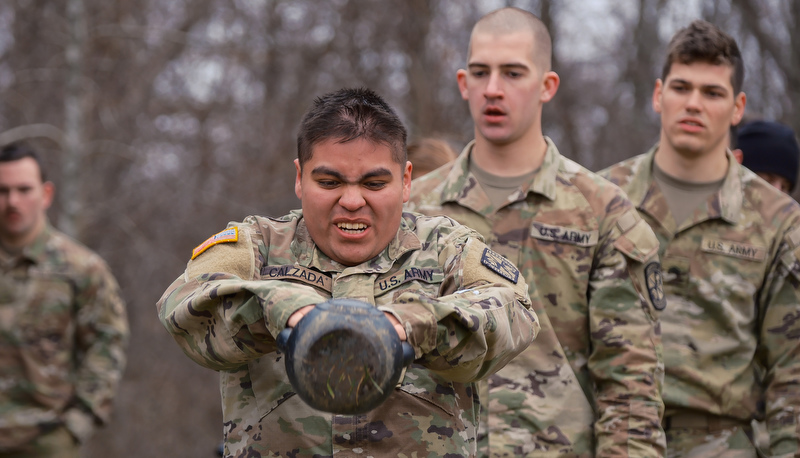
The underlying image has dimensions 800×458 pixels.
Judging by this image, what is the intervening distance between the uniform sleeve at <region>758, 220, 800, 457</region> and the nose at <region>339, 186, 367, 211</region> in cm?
278

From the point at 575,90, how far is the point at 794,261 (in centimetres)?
1292

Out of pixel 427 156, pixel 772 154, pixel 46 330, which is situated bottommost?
pixel 46 330

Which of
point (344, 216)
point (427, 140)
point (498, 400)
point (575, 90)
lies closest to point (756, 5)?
point (575, 90)

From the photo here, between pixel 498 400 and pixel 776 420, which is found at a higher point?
pixel 498 400

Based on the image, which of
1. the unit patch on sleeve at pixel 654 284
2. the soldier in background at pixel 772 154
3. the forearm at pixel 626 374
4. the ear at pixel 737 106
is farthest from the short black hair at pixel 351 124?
the soldier in background at pixel 772 154

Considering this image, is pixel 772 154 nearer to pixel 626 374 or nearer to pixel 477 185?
pixel 477 185

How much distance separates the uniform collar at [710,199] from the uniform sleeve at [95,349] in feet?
12.4

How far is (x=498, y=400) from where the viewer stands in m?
4.62

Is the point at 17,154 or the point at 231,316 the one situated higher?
the point at 231,316

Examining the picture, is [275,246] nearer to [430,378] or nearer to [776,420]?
[430,378]

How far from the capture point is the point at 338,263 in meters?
3.42

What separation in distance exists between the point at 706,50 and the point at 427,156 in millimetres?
1601

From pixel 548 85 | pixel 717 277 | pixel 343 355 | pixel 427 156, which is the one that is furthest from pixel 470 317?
pixel 427 156

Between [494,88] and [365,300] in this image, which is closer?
[365,300]
